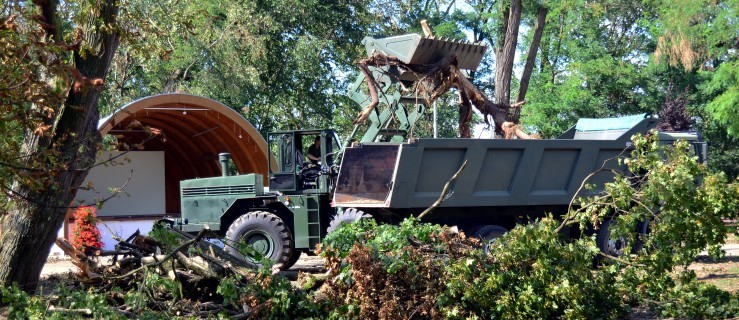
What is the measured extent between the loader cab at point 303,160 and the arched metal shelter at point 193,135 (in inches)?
237

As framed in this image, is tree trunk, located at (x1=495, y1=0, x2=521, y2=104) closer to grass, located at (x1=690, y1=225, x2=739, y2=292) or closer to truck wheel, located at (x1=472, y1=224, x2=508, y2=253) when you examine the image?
grass, located at (x1=690, y1=225, x2=739, y2=292)

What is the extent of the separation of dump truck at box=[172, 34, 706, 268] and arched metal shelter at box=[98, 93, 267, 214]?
5.98 meters

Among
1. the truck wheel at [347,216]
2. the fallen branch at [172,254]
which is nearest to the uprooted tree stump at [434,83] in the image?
the truck wheel at [347,216]

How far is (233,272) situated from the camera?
858 centimetres

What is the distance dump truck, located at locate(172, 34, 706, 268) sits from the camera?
13.1 m

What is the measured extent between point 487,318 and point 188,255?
3035 mm

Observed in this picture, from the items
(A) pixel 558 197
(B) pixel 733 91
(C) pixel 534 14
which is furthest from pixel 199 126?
(B) pixel 733 91

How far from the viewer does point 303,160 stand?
14867 mm

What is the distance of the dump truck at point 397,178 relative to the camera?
1310cm

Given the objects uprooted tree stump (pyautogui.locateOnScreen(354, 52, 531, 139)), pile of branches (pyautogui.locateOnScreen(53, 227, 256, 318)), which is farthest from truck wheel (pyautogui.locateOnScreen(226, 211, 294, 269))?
pile of branches (pyautogui.locateOnScreen(53, 227, 256, 318))

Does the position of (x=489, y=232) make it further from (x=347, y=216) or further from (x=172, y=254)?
(x=172, y=254)

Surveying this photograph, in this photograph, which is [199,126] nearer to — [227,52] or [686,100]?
[227,52]

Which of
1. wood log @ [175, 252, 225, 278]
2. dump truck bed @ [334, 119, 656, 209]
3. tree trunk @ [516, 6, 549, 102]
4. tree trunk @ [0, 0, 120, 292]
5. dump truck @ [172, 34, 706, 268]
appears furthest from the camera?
tree trunk @ [516, 6, 549, 102]

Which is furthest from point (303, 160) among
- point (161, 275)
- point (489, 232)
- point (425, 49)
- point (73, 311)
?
point (73, 311)
